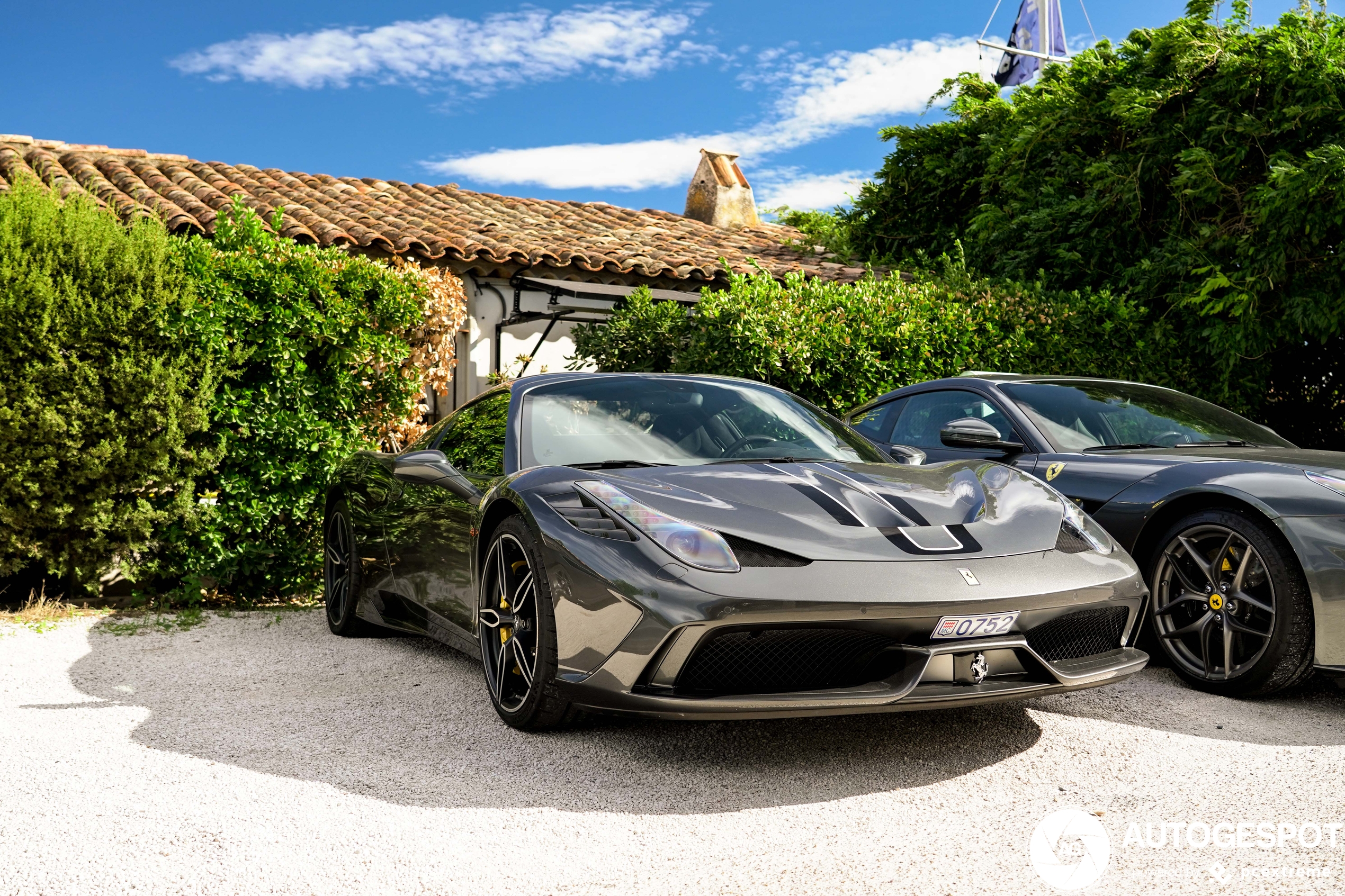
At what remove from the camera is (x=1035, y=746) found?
356 cm

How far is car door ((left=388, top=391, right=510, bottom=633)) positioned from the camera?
415 centimetres

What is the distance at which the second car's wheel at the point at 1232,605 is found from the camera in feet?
13.0

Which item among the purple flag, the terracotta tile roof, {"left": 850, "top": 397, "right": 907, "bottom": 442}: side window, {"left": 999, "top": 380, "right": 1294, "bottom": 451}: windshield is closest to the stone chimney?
A: the terracotta tile roof

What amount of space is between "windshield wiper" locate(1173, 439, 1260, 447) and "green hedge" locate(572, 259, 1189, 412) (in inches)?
109

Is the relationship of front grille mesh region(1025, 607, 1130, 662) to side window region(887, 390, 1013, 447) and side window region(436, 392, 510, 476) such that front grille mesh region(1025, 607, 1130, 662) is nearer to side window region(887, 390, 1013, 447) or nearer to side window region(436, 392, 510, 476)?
side window region(436, 392, 510, 476)

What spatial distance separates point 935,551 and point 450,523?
1936mm

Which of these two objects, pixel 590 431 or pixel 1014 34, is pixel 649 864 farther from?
pixel 1014 34

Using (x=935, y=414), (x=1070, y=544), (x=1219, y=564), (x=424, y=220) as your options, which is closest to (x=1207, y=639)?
(x=1219, y=564)

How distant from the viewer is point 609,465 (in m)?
3.97

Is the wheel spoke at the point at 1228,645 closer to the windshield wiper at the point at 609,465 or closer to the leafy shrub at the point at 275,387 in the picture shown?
the windshield wiper at the point at 609,465

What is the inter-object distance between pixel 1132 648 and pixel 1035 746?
0.46 meters

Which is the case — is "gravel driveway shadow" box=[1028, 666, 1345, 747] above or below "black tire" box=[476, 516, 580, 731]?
below

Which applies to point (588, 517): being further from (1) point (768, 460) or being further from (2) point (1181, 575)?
(2) point (1181, 575)

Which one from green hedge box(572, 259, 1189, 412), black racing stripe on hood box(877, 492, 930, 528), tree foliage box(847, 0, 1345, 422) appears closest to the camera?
black racing stripe on hood box(877, 492, 930, 528)
